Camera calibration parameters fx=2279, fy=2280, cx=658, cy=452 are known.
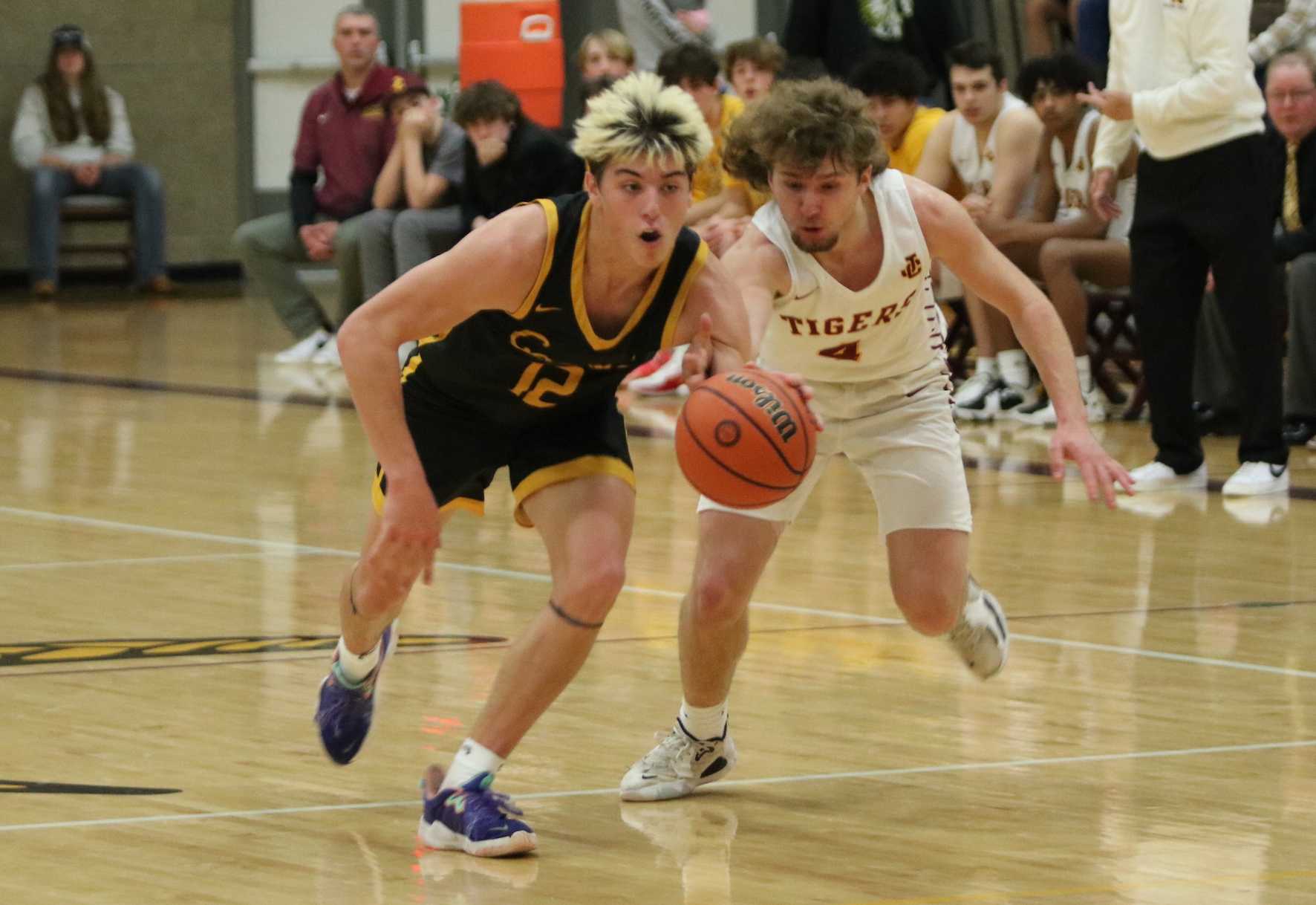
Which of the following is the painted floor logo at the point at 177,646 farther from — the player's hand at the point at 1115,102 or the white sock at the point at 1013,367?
the white sock at the point at 1013,367

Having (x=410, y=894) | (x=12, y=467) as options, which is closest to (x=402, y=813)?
(x=410, y=894)

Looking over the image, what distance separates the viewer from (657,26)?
13.2m

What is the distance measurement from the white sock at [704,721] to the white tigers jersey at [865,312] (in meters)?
0.85

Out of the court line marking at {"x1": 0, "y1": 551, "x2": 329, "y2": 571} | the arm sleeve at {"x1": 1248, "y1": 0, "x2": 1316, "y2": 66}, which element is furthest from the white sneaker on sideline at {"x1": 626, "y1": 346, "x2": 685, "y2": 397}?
Answer: the court line marking at {"x1": 0, "y1": 551, "x2": 329, "y2": 571}

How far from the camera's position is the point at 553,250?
4.13 metres

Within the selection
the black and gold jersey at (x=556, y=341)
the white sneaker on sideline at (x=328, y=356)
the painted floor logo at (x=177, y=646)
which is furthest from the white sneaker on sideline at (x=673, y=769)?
the white sneaker on sideline at (x=328, y=356)

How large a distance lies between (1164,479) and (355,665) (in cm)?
455

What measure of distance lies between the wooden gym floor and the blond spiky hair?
1.23 meters

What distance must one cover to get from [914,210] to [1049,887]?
155 cm

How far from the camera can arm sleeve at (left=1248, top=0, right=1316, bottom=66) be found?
1057 centimetres

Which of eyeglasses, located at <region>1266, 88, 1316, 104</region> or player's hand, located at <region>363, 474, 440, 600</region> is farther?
eyeglasses, located at <region>1266, 88, 1316, 104</region>

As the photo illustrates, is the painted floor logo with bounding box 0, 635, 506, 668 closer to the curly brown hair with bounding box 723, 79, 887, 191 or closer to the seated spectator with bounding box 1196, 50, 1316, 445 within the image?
the curly brown hair with bounding box 723, 79, 887, 191

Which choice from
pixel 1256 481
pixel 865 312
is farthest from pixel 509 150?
pixel 865 312

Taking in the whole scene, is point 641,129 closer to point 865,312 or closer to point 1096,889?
point 865,312
